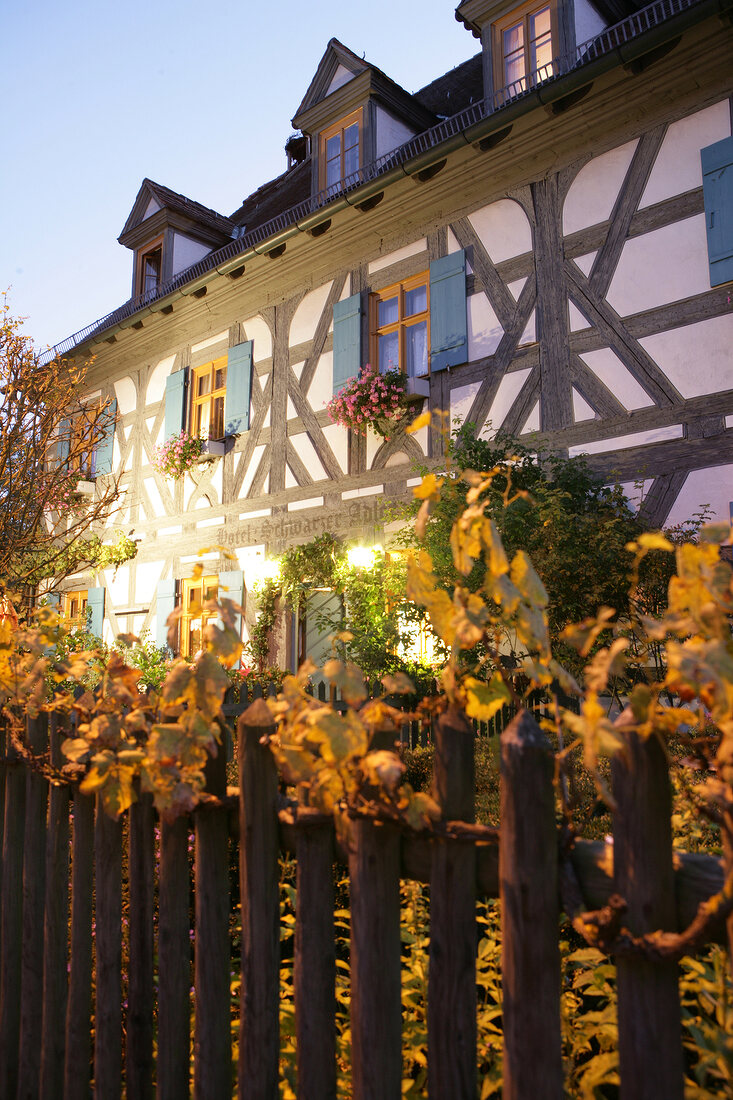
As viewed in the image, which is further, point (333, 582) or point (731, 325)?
point (333, 582)

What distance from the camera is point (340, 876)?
3229 millimetres

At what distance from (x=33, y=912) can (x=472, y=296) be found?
7.55 metres

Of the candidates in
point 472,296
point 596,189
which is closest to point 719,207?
point 596,189

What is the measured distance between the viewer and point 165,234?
13.1m

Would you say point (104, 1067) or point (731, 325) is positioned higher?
point (731, 325)

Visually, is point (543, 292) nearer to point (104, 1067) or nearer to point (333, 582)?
point (333, 582)

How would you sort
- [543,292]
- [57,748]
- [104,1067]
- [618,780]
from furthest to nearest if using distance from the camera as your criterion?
[543,292], [57,748], [104,1067], [618,780]

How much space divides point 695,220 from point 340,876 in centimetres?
619

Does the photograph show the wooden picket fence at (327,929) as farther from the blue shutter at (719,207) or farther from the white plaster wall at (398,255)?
the white plaster wall at (398,255)

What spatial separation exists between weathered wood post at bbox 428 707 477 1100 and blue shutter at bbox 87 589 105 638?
12.6m

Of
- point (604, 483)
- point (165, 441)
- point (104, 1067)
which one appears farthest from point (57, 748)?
point (165, 441)

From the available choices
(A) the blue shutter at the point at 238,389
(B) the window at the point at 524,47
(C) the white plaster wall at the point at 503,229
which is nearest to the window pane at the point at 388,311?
(C) the white plaster wall at the point at 503,229

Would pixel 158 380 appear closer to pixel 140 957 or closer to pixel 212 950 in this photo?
pixel 140 957

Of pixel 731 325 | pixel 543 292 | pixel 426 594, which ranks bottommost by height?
pixel 426 594
